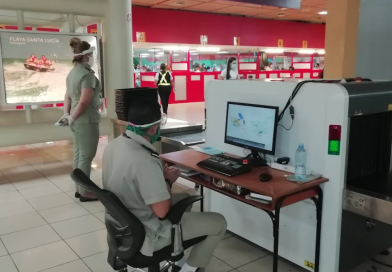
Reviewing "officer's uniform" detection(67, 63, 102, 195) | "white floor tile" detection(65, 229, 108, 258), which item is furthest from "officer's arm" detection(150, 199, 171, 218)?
"officer's uniform" detection(67, 63, 102, 195)

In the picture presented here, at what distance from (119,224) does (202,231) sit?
484 millimetres

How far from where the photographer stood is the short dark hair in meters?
1.98

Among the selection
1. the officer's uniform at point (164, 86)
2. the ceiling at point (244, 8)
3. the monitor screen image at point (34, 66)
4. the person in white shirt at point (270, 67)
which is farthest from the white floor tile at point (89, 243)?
the person in white shirt at point (270, 67)

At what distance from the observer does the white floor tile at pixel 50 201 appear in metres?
3.96

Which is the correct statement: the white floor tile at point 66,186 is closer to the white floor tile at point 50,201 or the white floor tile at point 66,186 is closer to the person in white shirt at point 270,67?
the white floor tile at point 50,201

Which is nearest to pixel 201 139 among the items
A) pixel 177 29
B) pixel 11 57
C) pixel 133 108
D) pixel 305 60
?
pixel 133 108

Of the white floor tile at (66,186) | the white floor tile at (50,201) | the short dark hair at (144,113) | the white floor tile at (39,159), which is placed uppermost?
the short dark hair at (144,113)

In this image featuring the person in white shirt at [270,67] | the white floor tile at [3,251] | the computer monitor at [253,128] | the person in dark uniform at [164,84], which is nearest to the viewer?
the computer monitor at [253,128]

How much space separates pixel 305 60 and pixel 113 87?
474 inches

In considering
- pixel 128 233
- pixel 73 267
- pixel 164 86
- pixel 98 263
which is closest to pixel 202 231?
pixel 128 233

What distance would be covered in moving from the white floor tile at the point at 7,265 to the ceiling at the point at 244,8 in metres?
7.30

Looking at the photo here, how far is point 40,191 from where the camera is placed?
175 inches

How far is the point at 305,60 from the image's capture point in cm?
1548

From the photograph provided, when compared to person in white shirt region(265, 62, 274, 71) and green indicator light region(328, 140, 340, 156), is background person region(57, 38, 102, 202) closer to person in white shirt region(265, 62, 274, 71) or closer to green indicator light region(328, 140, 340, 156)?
green indicator light region(328, 140, 340, 156)
